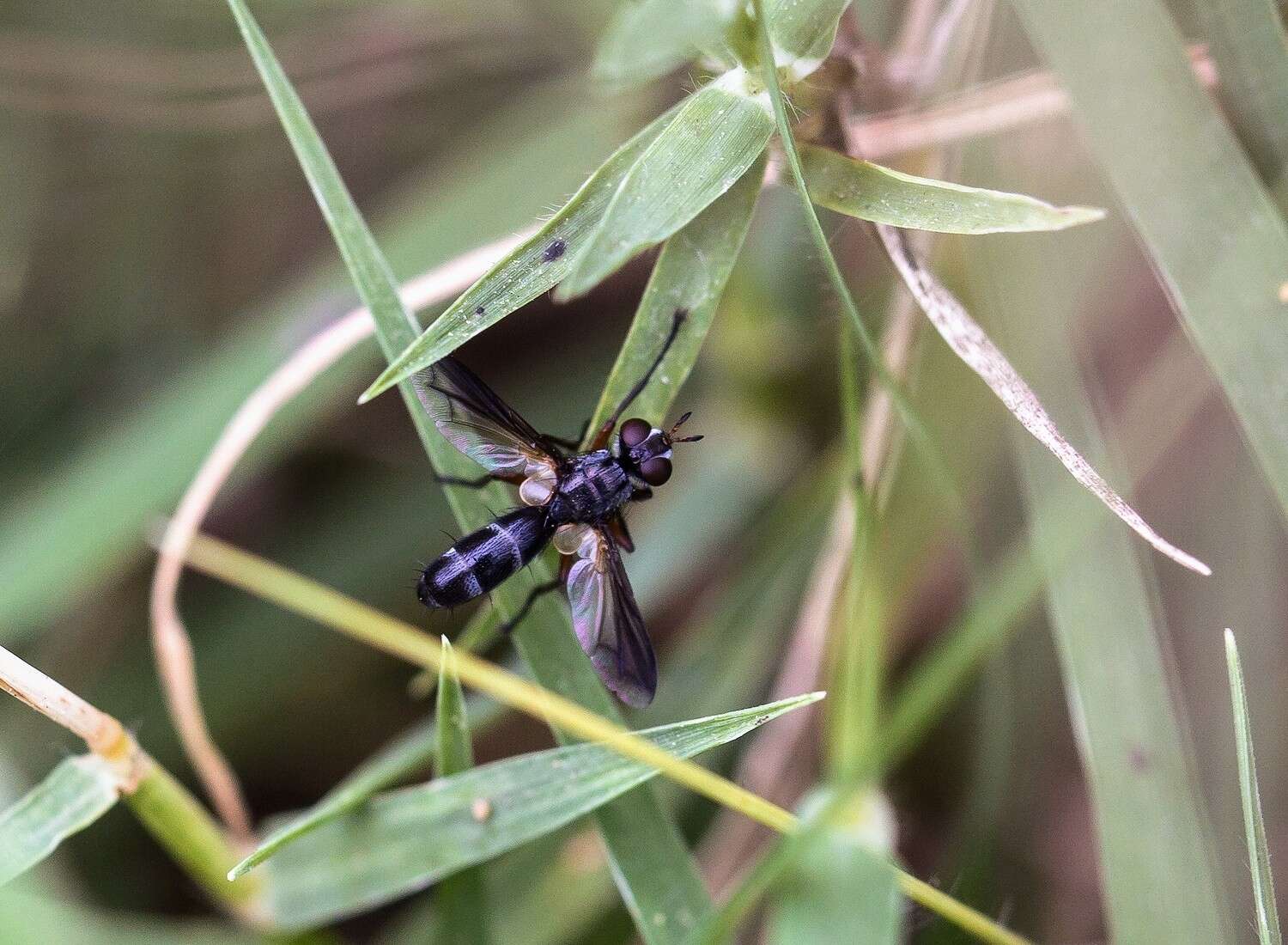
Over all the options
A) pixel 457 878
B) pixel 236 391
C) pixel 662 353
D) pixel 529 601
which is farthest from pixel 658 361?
pixel 236 391

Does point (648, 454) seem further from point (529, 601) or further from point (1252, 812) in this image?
point (1252, 812)

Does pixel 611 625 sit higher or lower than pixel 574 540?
lower

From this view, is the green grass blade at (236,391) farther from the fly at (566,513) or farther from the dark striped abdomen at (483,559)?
the dark striped abdomen at (483,559)

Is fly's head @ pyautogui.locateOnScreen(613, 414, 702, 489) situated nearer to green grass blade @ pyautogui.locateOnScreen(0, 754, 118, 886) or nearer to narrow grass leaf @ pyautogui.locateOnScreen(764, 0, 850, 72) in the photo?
narrow grass leaf @ pyautogui.locateOnScreen(764, 0, 850, 72)

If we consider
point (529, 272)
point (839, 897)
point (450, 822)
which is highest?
point (529, 272)

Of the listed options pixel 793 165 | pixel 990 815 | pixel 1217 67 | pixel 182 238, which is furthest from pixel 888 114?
pixel 182 238

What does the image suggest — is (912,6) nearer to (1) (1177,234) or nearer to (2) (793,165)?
(1) (1177,234)

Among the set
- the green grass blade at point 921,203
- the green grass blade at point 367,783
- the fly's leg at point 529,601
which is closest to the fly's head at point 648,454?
the fly's leg at point 529,601
